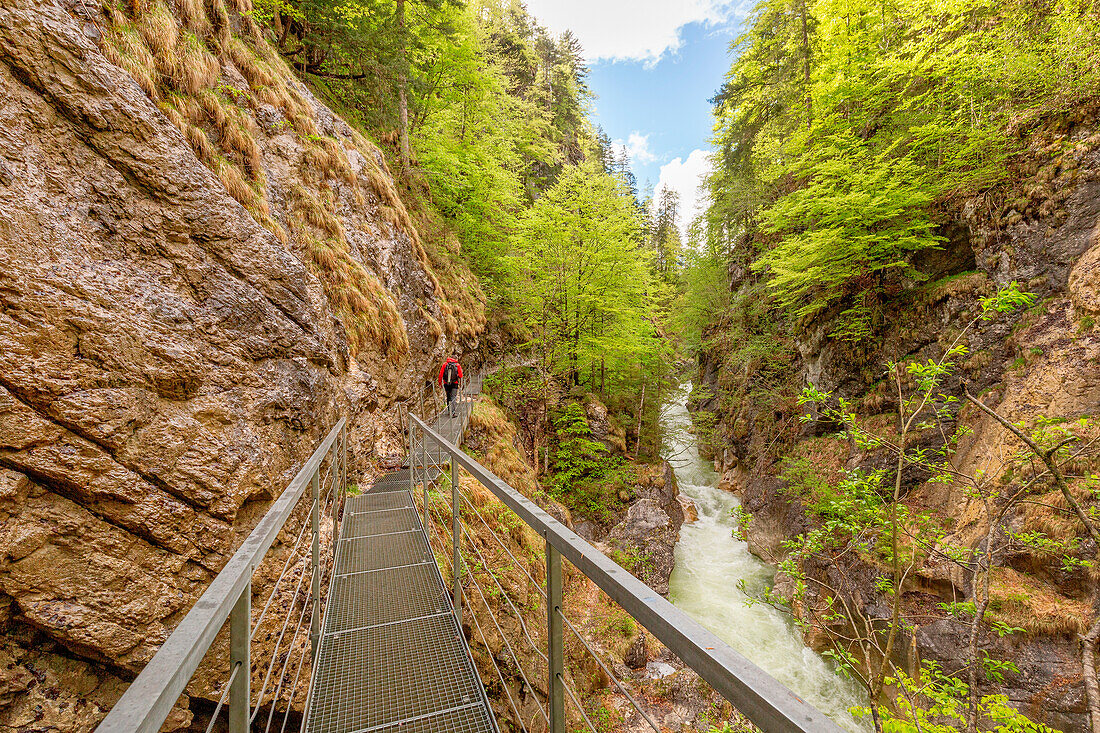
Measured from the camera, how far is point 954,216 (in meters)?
9.94

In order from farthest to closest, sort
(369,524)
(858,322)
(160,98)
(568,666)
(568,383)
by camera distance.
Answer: (568,383) → (858,322) → (568,666) → (369,524) → (160,98)

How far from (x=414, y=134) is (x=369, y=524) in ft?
46.8

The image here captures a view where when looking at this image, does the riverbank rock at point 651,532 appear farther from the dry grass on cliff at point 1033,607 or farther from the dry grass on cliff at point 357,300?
the dry grass on cliff at point 357,300

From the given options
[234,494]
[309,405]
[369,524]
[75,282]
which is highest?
[75,282]

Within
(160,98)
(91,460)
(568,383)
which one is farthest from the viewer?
(568,383)

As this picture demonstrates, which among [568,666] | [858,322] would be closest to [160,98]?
[568,666]

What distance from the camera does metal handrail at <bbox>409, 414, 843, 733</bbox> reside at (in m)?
0.68

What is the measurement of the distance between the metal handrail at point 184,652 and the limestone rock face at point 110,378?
199cm

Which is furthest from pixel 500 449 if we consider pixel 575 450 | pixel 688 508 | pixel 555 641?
pixel 688 508

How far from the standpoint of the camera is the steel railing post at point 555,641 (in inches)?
62.8

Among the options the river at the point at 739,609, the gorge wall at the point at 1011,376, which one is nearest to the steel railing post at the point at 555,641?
the gorge wall at the point at 1011,376

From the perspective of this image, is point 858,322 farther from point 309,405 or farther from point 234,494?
point 234,494

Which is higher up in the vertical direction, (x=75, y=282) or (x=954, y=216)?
(x=954, y=216)

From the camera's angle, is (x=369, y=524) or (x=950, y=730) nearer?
(x=950, y=730)
